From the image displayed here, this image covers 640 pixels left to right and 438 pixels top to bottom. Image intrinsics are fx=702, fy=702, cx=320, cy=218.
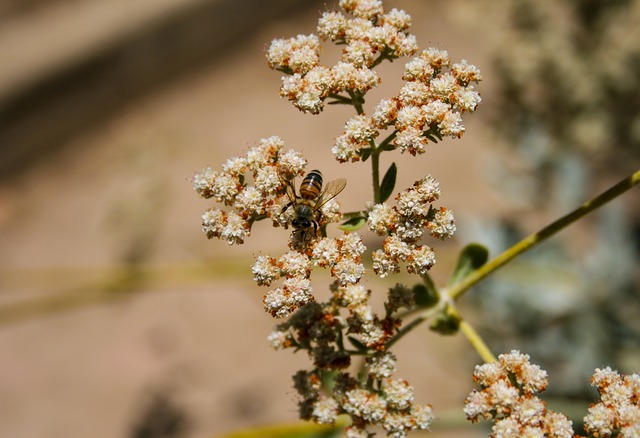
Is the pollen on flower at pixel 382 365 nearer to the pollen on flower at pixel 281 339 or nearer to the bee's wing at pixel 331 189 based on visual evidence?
the pollen on flower at pixel 281 339

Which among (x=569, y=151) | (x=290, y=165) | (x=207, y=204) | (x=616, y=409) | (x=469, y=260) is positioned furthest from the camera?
(x=207, y=204)

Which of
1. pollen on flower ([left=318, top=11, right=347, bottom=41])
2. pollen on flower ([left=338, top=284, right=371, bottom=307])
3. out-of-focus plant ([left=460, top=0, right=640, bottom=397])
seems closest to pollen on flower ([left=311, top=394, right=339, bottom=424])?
pollen on flower ([left=338, top=284, right=371, bottom=307])

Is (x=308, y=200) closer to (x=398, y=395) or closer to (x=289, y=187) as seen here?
(x=289, y=187)

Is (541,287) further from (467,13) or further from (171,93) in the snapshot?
(171,93)

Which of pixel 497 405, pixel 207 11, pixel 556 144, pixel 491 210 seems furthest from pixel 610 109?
pixel 207 11

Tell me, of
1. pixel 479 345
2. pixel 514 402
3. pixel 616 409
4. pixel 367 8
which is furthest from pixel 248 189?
pixel 616 409

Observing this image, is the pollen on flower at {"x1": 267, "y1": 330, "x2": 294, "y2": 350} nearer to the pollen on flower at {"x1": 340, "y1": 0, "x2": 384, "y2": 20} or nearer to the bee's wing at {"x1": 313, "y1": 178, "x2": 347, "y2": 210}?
the bee's wing at {"x1": 313, "y1": 178, "x2": 347, "y2": 210}
